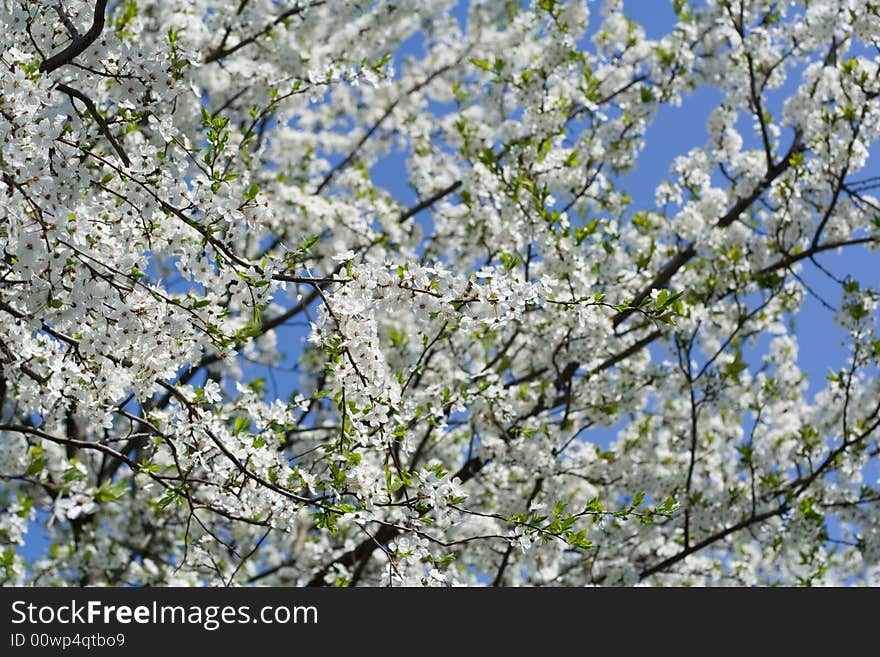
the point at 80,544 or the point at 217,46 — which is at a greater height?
the point at 217,46

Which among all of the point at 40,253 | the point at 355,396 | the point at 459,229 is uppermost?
the point at 459,229

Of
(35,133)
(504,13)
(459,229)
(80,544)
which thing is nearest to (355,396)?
(35,133)

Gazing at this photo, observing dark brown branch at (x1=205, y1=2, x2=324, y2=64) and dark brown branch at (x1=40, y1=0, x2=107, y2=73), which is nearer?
dark brown branch at (x1=40, y1=0, x2=107, y2=73)

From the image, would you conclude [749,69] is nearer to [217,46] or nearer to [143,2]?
[217,46]

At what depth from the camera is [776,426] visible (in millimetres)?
10258

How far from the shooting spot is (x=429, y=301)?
3.63 meters

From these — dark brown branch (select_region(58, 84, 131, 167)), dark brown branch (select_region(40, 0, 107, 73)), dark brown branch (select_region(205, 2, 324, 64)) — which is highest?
dark brown branch (select_region(205, 2, 324, 64))

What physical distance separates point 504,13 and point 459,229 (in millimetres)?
3011

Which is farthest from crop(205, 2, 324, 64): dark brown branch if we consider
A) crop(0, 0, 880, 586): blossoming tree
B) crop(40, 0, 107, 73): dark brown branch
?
crop(40, 0, 107, 73): dark brown branch

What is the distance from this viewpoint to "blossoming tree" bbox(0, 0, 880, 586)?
3629 millimetres

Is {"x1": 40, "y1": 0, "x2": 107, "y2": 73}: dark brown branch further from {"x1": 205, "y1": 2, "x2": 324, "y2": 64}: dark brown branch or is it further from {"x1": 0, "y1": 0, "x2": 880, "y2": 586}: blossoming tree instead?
{"x1": 205, "y1": 2, "x2": 324, "y2": 64}: dark brown branch

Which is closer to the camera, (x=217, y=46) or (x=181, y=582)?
(x=181, y=582)

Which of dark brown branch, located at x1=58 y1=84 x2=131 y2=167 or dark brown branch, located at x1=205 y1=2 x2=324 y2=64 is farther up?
dark brown branch, located at x1=205 y1=2 x2=324 y2=64

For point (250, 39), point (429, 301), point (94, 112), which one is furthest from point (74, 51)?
point (250, 39)
